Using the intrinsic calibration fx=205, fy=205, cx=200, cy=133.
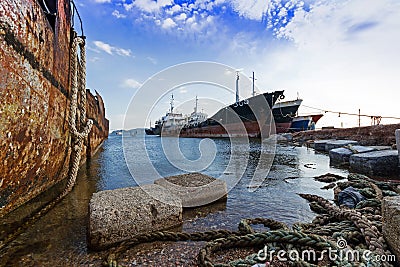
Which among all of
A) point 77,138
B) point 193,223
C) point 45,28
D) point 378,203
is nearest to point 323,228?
point 378,203

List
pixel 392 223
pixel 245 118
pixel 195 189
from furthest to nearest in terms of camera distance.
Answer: pixel 245 118 < pixel 195 189 < pixel 392 223

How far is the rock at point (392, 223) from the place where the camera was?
52.3 inches

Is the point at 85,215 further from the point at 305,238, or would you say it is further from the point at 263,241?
the point at 305,238

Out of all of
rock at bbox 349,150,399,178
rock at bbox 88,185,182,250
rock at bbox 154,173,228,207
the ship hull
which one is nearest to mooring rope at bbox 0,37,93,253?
rock at bbox 88,185,182,250

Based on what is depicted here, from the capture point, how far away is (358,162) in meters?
5.07

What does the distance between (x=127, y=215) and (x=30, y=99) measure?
1850mm

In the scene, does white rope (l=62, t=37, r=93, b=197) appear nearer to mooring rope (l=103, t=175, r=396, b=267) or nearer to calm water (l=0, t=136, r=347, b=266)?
calm water (l=0, t=136, r=347, b=266)

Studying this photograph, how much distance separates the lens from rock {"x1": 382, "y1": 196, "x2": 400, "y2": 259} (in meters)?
1.33

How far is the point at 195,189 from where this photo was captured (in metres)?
3.07

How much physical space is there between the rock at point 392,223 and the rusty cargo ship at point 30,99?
10.7 ft

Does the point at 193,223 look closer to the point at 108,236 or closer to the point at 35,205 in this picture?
the point at 108,236

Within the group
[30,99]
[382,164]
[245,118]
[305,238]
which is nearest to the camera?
[305,238]

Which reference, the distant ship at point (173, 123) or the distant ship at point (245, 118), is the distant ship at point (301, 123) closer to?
the distant ship at point (245, 118)

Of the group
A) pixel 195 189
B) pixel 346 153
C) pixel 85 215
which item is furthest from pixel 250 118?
pixel 85 215
